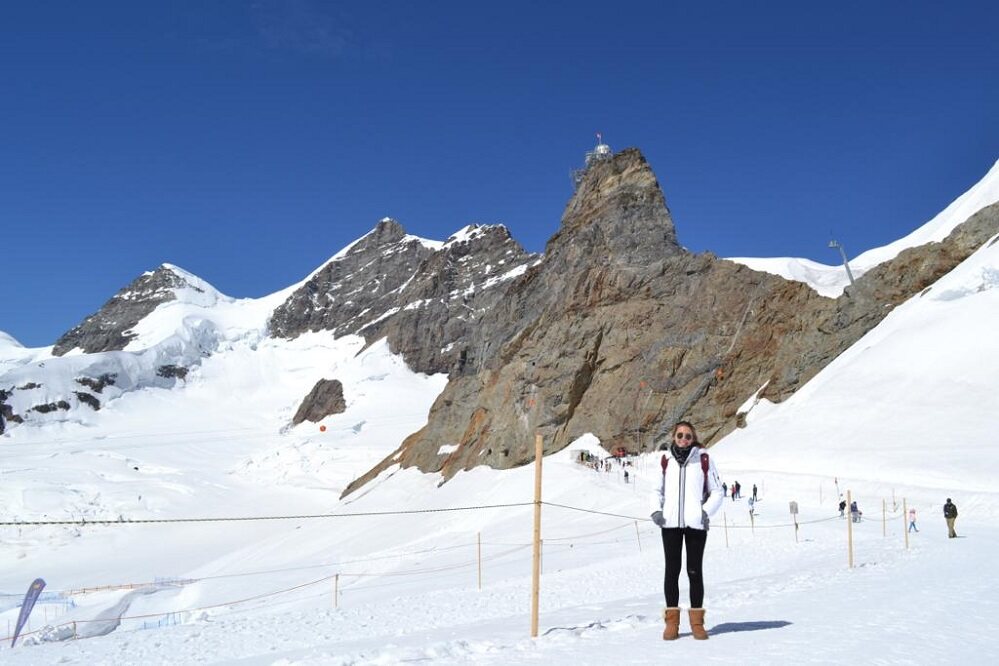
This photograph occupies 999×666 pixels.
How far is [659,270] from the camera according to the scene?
173 feet

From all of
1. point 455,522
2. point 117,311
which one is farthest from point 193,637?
point 117,311

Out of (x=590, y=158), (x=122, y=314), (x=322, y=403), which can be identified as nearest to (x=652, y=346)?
(x=590, y=158)

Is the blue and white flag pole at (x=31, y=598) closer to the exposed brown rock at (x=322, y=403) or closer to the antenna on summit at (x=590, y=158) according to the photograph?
the antenna on summit at (x=590, y=158)

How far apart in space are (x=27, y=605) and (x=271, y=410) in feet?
366

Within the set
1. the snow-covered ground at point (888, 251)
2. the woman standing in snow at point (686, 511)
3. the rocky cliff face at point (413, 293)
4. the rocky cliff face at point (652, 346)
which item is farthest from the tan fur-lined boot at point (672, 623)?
the snow-covered ground at point (888, 251)

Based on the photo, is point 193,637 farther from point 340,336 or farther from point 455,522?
point 340,336

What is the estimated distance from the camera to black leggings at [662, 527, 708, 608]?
20.4 feet

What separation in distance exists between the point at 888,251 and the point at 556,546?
82875 millimetres

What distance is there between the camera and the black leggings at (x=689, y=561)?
6211mm

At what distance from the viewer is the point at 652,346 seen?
48094 millimetres

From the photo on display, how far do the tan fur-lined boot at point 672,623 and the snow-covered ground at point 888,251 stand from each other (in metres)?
71.0

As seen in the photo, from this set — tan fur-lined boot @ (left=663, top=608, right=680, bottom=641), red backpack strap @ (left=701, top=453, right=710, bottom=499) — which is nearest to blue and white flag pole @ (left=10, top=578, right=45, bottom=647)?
tan fur-lined boot @ (left=663, top=608, right=680, bottom=641)

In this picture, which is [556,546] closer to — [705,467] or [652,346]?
[705,467]

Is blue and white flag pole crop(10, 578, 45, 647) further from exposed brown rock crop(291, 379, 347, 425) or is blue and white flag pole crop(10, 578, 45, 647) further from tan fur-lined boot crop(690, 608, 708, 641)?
exposed brown rock crop(291, 379, 347, 425)
